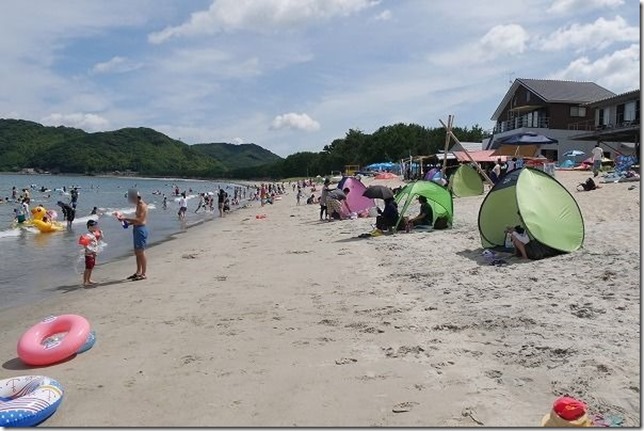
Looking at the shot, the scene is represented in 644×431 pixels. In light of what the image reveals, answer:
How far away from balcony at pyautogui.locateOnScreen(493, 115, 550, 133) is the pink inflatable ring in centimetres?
4643

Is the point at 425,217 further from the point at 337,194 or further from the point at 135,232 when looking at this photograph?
the point at 135,232

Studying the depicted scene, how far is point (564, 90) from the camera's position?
1884 inches

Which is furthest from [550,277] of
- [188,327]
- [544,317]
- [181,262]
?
[181,262]

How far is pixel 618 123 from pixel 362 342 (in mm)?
37877

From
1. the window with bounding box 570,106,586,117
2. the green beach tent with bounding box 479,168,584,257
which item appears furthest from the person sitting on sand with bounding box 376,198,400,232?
the window with bounding box 570,106,586,117

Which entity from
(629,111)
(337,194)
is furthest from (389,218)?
(629,111)

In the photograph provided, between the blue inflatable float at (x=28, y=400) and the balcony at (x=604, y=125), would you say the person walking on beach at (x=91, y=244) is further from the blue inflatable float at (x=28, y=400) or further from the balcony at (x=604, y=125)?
the balcony at (x=604, y=125)

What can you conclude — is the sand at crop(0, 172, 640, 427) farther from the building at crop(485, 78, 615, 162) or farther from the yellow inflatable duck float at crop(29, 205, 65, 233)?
Result: the building at crop(485, 78, 615, 162)

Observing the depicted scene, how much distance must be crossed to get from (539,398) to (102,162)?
19860 centimetres

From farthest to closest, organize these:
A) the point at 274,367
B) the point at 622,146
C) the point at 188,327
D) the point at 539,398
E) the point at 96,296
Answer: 1. the point at 622,146
2. the point at 96,296
3. the point at 188,327
4. the point at 274,367
5. the point at 539,398

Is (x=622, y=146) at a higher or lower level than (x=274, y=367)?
higher

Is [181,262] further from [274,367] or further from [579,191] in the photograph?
[579,191]

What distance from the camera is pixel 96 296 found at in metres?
9.52

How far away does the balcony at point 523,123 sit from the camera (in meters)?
46.6
